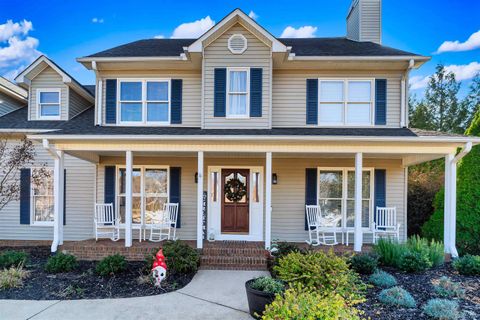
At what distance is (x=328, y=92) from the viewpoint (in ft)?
29.3

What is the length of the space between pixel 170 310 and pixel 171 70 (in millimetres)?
6573

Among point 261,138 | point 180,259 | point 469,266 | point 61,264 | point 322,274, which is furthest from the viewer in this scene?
point 261,138

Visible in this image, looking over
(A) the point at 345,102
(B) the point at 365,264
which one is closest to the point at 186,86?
(A) the point at 345,102

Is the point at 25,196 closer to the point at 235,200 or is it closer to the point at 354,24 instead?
the point at 235,200

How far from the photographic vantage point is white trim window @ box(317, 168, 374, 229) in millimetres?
8930

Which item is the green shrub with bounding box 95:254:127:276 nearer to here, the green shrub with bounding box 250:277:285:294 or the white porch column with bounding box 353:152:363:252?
the green shrub with bounding box 250:277:285:294

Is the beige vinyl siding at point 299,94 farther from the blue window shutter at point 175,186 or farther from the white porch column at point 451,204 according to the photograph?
the blue window shutter at point 175,186

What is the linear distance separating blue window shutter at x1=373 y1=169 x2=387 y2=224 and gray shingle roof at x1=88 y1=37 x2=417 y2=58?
335 centimetres

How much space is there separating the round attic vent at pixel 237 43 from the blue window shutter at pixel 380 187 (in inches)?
204

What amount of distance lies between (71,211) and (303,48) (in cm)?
873

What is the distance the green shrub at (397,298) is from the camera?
462 cm

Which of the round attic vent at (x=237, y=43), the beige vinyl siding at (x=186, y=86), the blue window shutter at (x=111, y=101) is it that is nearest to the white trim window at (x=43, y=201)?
the blue window shutter at (x=111, y=101)

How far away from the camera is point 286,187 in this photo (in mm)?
9047

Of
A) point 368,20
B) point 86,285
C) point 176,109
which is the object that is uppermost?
point 368,20
